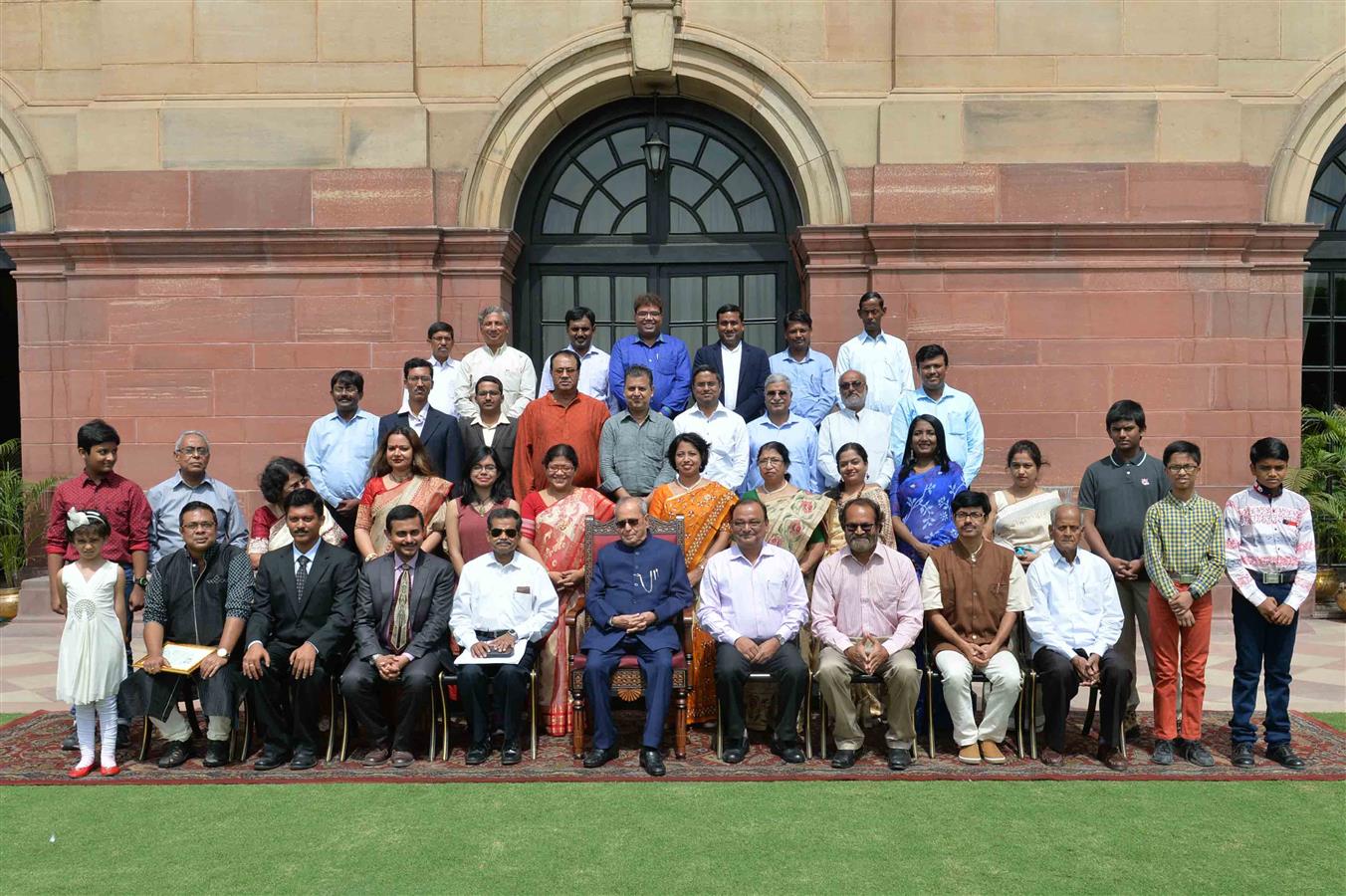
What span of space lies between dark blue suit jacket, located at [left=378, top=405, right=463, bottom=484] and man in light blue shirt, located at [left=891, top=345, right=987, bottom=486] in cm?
279

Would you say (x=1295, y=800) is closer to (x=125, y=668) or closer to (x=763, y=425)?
(x=763, y=425)

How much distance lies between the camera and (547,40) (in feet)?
33.0

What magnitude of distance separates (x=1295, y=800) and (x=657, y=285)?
6909mm

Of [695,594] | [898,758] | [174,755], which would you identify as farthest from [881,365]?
[174,755]

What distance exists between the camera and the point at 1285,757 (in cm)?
584

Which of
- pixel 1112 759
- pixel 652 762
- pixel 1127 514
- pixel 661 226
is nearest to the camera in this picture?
pixel 652 762

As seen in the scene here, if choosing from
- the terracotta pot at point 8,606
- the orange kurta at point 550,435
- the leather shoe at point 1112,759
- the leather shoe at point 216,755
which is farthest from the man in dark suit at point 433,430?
the terracotta pot at point 8,606

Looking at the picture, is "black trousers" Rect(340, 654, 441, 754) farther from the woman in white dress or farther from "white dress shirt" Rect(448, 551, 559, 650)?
the woman in white dress

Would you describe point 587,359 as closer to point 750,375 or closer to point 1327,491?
point 750,375

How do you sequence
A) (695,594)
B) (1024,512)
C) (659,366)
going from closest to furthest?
(1024,512), (695,594), (659,366)

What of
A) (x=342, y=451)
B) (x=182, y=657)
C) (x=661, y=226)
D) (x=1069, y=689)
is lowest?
(x=1069, y=689)

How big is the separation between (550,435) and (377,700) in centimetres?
204

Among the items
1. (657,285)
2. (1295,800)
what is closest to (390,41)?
(657,285)

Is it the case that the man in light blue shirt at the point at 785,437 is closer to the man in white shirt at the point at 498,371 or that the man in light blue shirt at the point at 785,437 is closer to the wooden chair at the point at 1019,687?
the wooden chair at the point at 1019,687
